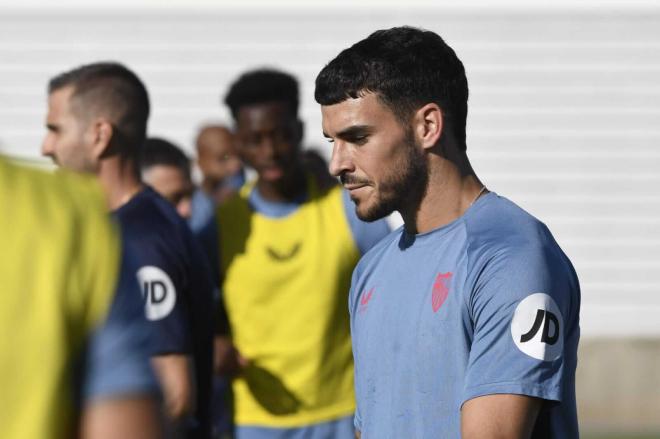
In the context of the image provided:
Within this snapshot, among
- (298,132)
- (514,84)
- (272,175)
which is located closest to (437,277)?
(272,175)

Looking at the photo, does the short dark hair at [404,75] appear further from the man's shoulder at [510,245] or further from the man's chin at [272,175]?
the man's chin at [272,175]

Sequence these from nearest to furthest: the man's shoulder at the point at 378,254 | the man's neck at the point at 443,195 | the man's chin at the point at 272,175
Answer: the man's neck at the point at 443,195 → the man's shoulder at the point at 378,254 → the man's chin at the point at 272,175

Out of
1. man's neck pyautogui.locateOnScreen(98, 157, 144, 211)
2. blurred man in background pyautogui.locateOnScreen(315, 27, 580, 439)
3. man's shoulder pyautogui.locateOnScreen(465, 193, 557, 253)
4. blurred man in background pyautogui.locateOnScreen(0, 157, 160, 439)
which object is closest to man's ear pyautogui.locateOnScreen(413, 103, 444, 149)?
blurred man in background pyautogui.locateOnScreen(315, 27, 580, 439)

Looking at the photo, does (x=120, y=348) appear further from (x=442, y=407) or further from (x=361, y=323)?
(x=361, y=323)

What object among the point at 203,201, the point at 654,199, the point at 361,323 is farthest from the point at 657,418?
the point at 361,323

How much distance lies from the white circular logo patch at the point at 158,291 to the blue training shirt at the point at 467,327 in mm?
1039

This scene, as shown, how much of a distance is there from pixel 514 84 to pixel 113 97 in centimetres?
793

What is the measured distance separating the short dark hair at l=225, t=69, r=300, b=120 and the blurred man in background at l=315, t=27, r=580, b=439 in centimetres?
257

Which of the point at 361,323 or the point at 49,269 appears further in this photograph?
the point at 361,323

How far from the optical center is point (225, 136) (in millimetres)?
9023

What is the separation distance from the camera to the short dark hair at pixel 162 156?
7555mm

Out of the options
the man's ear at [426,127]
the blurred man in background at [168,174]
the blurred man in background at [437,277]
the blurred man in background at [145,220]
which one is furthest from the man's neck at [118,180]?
the blurred man in background at [168,174]

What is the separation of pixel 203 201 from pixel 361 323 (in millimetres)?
2895

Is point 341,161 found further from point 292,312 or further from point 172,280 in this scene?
point 292,312
